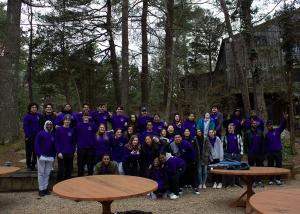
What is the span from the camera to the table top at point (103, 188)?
17.5 ft

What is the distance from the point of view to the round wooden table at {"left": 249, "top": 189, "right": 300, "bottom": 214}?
4343mm

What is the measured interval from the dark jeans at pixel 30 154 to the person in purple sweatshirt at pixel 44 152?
2.63 feet

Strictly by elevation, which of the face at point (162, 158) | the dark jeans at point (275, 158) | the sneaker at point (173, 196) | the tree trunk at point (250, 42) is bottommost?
the sneaker at point (173, 196)

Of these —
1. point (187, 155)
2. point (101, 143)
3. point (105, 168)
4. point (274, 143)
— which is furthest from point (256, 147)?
point (105, 168)

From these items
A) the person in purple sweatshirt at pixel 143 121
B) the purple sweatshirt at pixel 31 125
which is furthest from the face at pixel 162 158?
the purple sweatshirt at pixel 31 125

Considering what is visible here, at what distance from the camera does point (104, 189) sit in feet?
19.0

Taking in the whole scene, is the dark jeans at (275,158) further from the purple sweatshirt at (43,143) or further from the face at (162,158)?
the purple sweatshirt at (43,143)

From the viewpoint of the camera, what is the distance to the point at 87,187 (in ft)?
19.4

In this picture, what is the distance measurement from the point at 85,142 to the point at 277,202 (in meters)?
5.53

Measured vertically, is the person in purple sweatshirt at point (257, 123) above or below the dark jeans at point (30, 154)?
above

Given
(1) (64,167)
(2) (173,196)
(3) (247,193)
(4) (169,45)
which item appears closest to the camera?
(3) (247,193)

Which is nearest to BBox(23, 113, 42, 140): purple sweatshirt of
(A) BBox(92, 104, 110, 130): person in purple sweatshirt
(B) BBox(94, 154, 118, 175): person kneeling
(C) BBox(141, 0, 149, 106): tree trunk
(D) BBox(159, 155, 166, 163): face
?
(A) BBox(92, 104, 110, 130): person in purple sweatshirt

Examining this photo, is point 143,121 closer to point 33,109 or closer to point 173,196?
point 173,196

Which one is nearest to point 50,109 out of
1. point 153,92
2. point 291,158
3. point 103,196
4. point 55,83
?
point 103,196
